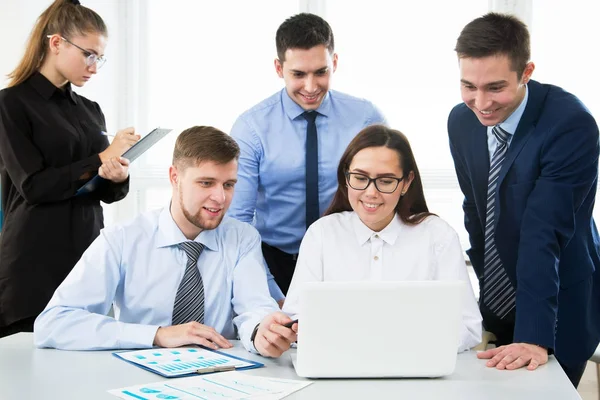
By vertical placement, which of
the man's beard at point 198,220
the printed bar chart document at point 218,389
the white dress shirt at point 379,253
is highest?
the man's beard at point 198,220

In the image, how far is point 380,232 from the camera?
2.21m

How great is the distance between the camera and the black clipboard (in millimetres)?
2414

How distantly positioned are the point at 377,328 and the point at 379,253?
26.0 inches

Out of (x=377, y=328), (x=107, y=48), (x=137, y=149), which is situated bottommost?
(x=377, y=328)

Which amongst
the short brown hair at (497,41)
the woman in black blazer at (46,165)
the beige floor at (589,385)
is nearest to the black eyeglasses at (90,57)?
the woman in black blazer at (46,165)

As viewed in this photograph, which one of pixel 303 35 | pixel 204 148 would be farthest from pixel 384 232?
pixel 303 35

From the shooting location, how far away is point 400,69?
Result: 4512 mm

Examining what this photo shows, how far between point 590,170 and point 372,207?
61 centimetres

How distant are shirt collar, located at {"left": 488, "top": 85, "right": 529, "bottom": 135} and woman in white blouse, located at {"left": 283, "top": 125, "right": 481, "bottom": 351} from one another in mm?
301

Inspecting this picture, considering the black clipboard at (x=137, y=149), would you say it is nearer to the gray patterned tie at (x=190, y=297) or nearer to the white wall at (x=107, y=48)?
the gray patterned tie at (x=190, y=297)

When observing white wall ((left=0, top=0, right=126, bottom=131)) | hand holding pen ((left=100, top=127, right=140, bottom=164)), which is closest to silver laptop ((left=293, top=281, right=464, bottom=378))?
hand holding pen ((left=100, top=127, right=140, bottom=164))

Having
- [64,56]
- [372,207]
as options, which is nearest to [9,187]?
[64,56]

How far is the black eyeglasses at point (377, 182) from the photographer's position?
85.7 inches

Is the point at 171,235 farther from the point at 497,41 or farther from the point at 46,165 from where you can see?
the point at 497,41
